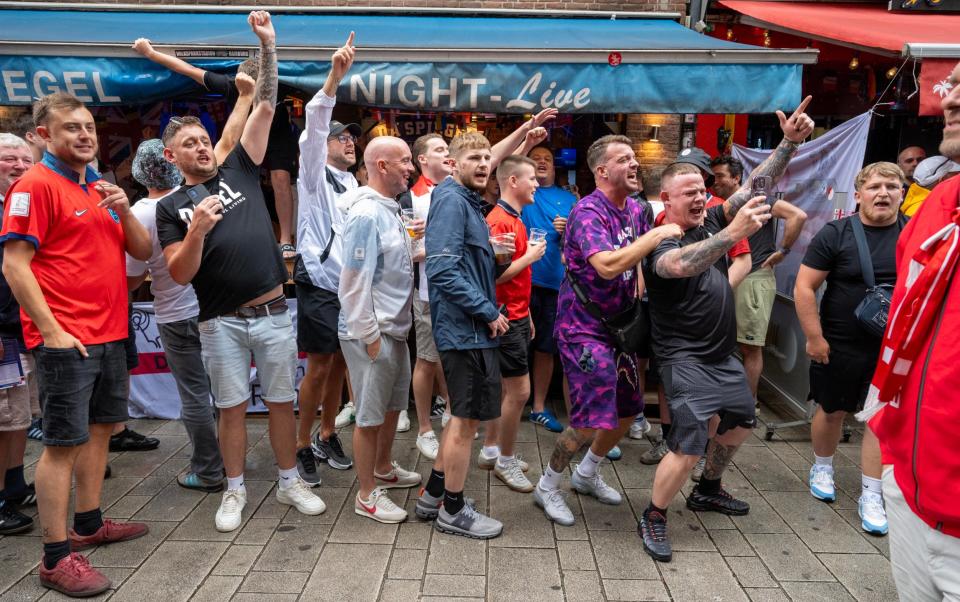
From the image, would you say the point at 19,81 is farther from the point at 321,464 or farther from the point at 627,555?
the point at 627,555

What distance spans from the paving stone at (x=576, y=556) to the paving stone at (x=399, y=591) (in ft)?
2.43

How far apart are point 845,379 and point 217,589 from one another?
11.8 feet

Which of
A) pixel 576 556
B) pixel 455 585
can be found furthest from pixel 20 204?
pixel 576 556

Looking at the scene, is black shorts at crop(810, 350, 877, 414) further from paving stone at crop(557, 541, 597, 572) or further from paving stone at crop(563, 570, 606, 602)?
paving stone at crop(563, 570, 606, 602)

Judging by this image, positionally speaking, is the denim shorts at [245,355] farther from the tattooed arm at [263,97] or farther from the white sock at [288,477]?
the tattooed arm at [263,97]

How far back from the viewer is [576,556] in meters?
3.41

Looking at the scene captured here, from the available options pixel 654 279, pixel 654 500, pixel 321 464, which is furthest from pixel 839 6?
pixel 321 464

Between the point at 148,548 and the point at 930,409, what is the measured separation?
3.54 metres

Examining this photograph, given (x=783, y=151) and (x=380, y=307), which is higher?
(x=783, y=151)

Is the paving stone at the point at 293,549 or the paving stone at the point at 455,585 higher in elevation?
the paving stone at the point at 455,585

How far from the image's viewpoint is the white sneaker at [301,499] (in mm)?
3832

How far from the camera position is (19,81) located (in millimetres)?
5078

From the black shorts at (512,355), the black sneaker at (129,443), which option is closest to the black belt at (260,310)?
the black shorts at (512,355)

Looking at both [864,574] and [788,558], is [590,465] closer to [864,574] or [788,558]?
[788,558]
